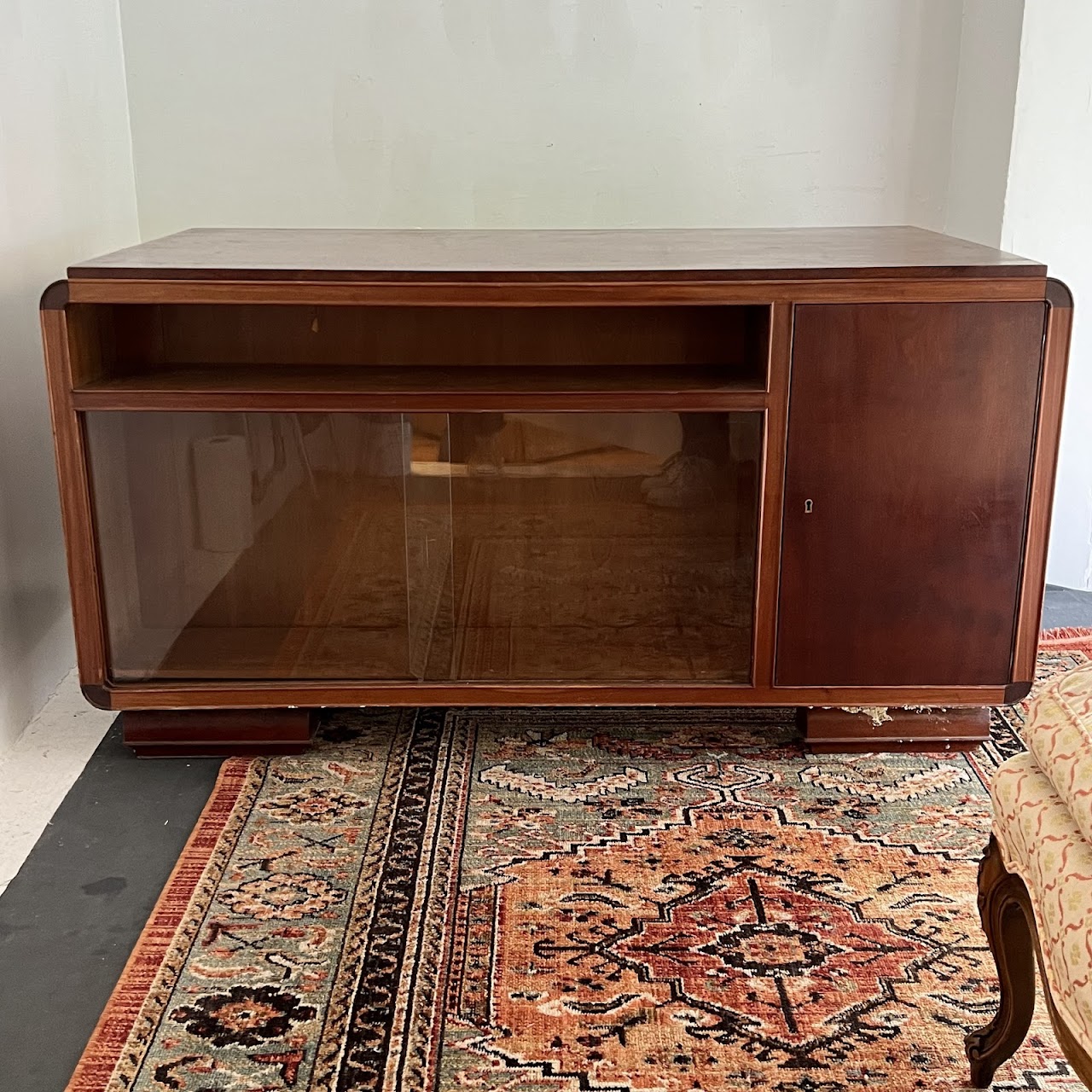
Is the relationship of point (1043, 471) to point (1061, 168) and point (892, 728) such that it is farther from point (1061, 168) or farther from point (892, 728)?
point (1061, 168)

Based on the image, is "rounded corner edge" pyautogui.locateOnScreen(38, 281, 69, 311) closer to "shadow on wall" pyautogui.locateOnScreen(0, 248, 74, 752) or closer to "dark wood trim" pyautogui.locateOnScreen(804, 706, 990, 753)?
"shadow on wall" pyautogui.locateOnScreen(0, 248, 74, 752)

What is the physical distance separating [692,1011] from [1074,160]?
6.14 ft

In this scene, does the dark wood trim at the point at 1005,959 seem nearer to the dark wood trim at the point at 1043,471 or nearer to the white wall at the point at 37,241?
the dark wood trim at the point at 1043,471

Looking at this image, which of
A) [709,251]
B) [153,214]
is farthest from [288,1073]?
[153,214]

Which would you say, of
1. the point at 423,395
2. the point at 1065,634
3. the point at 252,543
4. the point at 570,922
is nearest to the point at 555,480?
the point at 423,395

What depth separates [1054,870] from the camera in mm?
1018

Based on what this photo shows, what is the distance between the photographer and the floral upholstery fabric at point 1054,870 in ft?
3.13

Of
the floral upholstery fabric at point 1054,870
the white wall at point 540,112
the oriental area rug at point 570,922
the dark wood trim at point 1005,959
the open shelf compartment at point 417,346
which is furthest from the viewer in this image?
the white wall at point 540,112

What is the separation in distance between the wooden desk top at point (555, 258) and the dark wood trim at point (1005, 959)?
0.89m

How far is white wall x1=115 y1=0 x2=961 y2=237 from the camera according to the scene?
2508mm

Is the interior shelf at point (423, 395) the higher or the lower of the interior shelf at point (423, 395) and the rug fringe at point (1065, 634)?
the higher

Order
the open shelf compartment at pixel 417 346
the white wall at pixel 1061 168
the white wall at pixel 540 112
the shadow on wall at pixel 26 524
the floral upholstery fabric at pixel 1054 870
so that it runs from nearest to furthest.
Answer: the floral upholstery fabric at pixel 1054 870
the open shelf compartment at pixel 417 346
the shadow on wall at pixel 26 524
the white wall at pixel 1061 168
the white wall at pixel 540 112

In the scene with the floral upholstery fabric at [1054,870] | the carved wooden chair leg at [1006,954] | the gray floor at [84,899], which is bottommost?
the gray floor at [84,899]

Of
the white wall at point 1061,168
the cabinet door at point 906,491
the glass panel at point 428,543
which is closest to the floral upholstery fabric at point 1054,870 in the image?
the cabinet door at point 906,491
